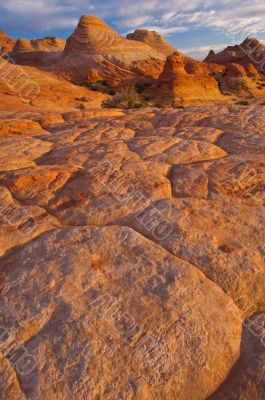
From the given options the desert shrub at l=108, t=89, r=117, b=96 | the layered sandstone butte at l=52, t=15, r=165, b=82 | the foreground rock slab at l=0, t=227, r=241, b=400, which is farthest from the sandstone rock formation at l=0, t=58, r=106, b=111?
the foreground rock slab at l=0, t=227, r=241, b=400

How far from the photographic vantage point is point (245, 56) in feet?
139

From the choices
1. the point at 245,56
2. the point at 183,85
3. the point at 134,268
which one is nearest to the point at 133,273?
the point at 134,268

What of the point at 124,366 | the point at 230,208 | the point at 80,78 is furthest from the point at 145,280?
the point at 80,78

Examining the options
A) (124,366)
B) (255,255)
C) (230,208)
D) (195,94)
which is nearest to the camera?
(124,366)

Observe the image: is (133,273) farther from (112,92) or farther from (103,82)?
(103,82)

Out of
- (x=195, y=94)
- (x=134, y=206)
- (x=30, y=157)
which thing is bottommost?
(x=195, y=94)

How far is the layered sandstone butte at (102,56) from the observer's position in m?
30.9

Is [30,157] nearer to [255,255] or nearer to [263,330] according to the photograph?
[255,255]

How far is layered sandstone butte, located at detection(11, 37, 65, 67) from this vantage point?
141ft

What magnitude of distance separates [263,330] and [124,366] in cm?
115

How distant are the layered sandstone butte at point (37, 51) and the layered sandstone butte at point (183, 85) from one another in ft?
67.9

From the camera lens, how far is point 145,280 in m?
2.93

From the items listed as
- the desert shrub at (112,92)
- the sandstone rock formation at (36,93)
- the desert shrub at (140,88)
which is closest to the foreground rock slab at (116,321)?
the sandstone rock formation at (36,93)

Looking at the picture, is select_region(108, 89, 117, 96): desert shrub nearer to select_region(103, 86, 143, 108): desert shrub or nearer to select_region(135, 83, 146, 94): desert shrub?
select_region(135, 83, 146, 94): desert shrub
